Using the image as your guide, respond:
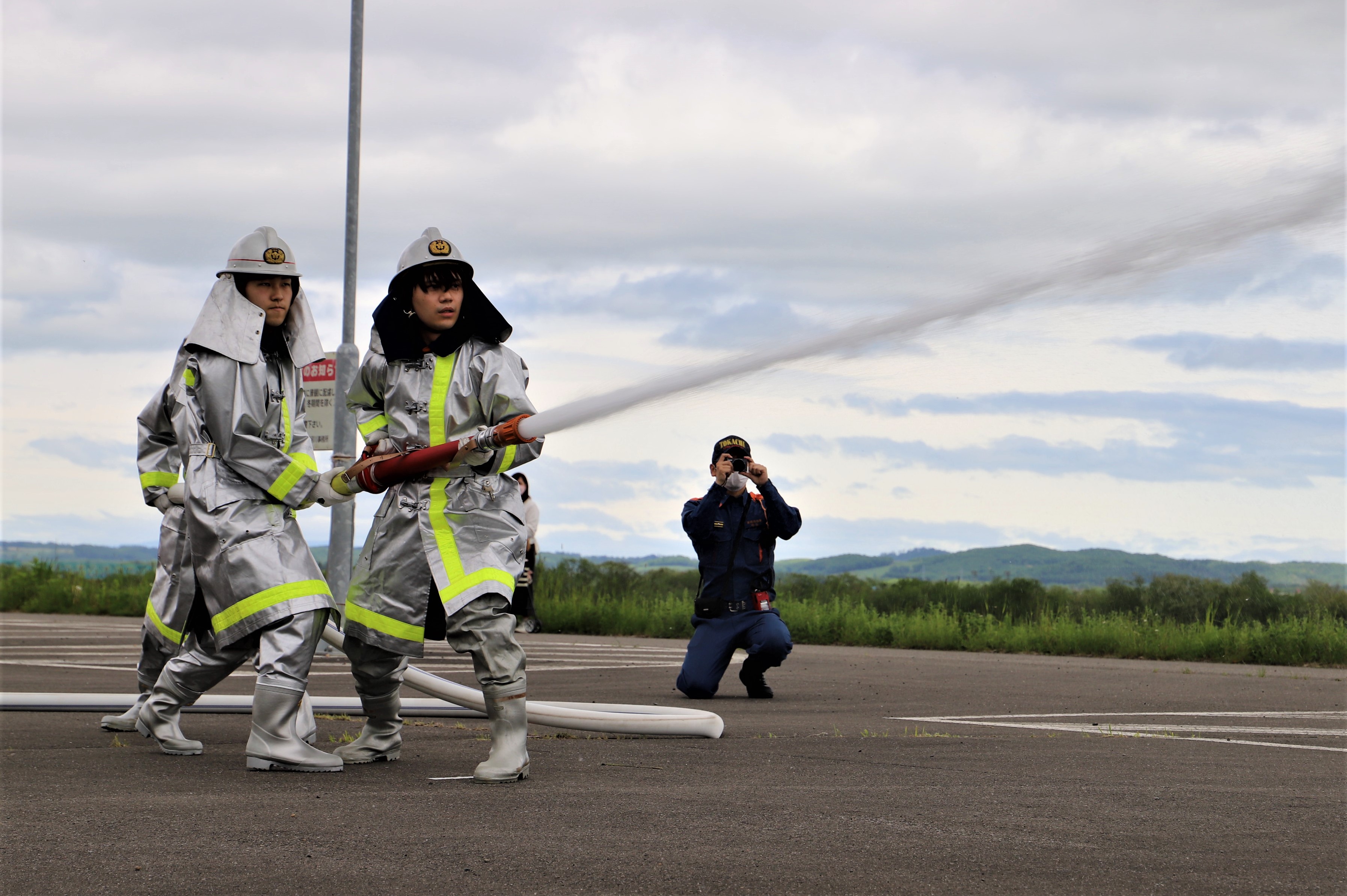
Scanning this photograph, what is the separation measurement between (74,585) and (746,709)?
58.1 ft

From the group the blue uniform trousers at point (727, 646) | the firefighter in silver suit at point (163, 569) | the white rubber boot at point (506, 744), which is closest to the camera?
the white rubber boot at point (506, 744)

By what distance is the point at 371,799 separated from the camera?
5.02 meters

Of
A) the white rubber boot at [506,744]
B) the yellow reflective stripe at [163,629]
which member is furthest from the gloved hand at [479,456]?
the yellow reflective stripe at [163,629]

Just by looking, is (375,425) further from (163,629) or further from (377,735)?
(163,629)

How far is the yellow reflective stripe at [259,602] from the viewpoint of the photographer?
592cm

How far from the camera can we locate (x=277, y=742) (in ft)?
18.9

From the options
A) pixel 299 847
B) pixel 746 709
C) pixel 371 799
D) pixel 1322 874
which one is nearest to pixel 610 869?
pixel 299 847

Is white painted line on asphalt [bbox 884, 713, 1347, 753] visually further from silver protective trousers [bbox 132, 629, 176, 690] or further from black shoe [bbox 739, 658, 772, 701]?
silver protective trousers [bbox 132, 629, 176, 690]

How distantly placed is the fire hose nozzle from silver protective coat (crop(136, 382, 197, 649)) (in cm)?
172

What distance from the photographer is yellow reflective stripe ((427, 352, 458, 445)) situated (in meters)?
5.91

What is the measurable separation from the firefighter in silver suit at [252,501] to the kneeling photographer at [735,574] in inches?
166

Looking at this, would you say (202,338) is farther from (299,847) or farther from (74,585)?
(74,585)

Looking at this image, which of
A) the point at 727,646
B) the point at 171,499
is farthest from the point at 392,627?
the point at 727,646

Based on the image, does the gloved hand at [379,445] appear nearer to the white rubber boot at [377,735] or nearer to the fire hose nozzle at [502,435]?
the fire hose nozzle at [502,435]
